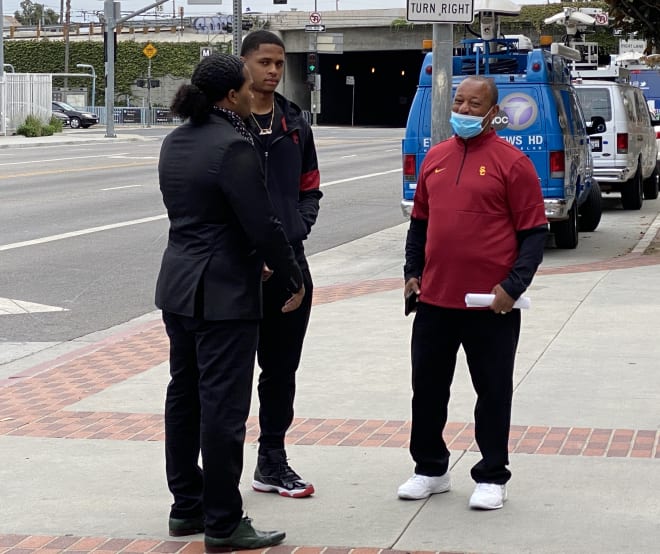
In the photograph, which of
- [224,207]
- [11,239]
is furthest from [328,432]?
[11,239]

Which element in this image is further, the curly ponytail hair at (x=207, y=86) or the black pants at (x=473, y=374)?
the black pants at (x=473, y=374)

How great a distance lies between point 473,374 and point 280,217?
3.48 ft

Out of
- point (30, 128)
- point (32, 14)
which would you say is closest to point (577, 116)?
point (30, 128)

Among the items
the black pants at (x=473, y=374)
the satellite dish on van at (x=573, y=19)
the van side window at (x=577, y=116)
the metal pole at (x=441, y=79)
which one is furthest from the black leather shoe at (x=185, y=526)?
the satellite dish on van at (x=573, y=19)

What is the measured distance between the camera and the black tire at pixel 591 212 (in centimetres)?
1709

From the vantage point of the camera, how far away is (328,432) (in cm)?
677

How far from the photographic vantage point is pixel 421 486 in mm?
5562

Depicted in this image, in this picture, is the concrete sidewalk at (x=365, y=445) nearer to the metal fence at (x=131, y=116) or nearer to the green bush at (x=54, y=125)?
the green bush at (x=54, y=125)

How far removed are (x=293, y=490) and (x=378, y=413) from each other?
1.62 meters

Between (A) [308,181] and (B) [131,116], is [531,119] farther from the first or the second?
(B) [131,116]

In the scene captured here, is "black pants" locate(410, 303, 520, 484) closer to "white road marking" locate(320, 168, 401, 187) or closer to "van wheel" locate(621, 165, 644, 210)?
"van wheel" locate(621, 165, 644, 210)

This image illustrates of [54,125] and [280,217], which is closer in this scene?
[280,217]

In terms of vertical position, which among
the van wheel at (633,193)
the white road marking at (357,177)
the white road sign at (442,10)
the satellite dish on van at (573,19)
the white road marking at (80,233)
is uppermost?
the satellite dish on van at (573,19)

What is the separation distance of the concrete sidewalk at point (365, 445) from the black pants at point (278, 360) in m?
0.31
